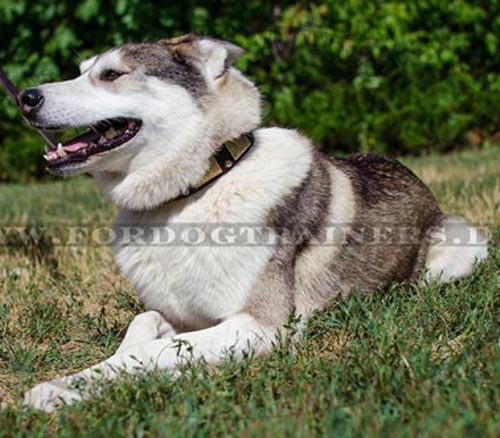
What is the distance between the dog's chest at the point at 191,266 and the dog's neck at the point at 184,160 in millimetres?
103

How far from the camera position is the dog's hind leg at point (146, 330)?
3.57m

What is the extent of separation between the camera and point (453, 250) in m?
4.43

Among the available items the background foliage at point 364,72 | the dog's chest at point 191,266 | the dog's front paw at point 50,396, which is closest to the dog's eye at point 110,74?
the dog's chest at point 191,266

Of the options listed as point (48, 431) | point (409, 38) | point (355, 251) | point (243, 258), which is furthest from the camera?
point (409, 38)

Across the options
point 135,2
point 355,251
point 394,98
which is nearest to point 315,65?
point 394,98

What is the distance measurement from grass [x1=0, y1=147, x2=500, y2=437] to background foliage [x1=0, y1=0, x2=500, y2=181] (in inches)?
242

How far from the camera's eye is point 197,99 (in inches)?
145

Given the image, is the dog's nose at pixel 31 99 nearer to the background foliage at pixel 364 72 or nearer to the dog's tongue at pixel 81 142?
the dog's tongue at pixel 81 142

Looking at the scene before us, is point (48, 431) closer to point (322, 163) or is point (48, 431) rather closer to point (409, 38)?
point (322, 163)

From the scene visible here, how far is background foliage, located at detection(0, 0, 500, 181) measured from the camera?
10.7 meters

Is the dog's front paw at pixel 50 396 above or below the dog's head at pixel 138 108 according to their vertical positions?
below

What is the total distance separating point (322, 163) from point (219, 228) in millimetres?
708

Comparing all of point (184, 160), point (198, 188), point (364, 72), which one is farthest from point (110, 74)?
point (364, 72)

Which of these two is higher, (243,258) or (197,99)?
(197,99)
